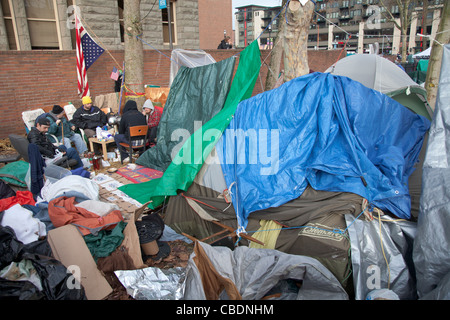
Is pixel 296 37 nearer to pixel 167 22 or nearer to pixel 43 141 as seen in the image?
pixel 43 141

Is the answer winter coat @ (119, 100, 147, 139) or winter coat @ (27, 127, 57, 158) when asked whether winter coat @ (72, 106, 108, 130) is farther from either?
winter coat @ (27, 127, 57, 158)

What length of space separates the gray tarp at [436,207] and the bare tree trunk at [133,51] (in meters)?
6.71

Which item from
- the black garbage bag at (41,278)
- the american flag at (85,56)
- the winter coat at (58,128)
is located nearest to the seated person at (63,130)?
the winter coat at (58,128)

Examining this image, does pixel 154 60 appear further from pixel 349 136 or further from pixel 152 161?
pixel 349 136

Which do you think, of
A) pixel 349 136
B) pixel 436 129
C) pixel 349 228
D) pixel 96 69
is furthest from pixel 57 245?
pixel 96 69


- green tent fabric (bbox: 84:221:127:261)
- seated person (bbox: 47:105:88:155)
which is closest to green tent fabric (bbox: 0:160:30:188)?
seated person (bbox: 47:105:88:155)

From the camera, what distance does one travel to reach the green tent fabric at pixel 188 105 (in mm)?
5234

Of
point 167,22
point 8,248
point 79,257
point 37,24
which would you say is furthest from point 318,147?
point 167,22

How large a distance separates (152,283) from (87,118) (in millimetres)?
5530

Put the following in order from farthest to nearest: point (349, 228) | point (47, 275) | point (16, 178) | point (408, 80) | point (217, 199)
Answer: point (408, 80), point (16, 178), point (217, 199), point (349, 228), point (47, 275)

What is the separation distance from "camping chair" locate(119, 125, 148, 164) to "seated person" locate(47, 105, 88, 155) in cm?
111

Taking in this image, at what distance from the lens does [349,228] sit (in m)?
3.12

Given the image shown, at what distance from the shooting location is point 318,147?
3529 mm
